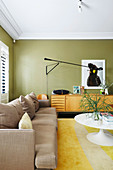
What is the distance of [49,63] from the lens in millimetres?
4434

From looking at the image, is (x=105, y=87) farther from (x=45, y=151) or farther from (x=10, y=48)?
(x=45, y=151)

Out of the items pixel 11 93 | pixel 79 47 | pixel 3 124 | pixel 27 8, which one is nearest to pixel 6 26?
pixel 27 8

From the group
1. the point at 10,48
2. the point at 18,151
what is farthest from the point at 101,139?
the point at 10,48

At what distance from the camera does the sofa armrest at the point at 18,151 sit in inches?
47.4

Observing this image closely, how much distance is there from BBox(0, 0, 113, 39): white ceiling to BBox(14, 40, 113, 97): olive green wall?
0.23 meters

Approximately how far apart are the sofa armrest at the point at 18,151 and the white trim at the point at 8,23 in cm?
269

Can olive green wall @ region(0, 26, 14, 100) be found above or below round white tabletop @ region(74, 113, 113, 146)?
above

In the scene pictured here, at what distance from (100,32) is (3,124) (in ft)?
13.3

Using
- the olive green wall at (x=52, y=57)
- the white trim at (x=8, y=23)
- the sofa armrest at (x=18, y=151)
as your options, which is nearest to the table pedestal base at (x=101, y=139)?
the sofa armrest at (x=18, y=151)

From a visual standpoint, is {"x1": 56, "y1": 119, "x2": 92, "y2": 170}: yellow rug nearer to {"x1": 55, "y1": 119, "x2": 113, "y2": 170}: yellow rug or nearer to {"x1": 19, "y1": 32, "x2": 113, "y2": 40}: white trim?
{"x1": 55, "y1": 119, "x2": 113, "y2": 170}: yellow rug

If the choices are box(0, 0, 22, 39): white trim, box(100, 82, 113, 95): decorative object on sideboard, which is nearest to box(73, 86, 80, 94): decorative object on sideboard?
box(100, 82, 113, 95): decorative object on sideboard

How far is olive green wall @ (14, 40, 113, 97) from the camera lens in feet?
14.5

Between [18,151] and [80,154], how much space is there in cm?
101

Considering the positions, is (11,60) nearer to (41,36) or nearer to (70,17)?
(41,36)
